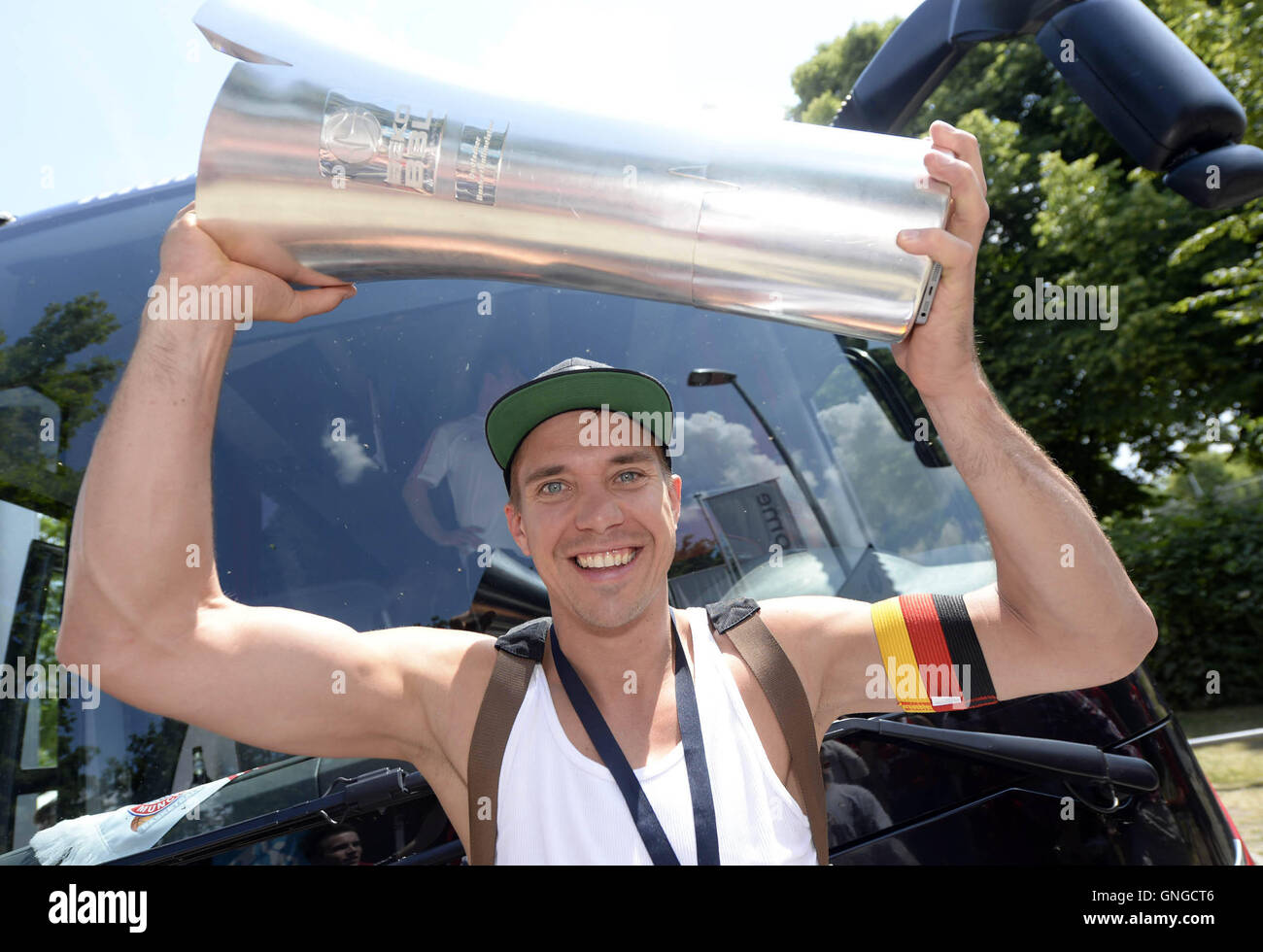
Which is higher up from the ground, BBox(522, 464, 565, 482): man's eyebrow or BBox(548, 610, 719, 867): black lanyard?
BBox(522, 464, 565, 482): man's eyebrow

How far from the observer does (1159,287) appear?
442 inches

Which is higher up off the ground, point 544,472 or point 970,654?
point 544,472

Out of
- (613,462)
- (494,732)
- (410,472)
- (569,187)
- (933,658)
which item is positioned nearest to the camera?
(569,187)

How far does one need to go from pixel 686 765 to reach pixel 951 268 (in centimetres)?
101

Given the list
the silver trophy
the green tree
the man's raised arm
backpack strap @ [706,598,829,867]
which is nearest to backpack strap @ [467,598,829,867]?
backpack strap @ [706,598,829,867]

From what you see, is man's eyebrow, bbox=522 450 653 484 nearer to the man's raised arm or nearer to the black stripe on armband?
the man's raised arm

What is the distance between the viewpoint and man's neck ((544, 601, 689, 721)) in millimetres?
2027


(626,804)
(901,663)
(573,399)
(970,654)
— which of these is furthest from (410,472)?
(970,654)

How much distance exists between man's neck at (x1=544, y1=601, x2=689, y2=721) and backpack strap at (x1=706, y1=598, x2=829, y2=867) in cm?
18

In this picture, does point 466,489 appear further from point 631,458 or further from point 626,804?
point 626,804

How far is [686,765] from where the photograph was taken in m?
1.82
